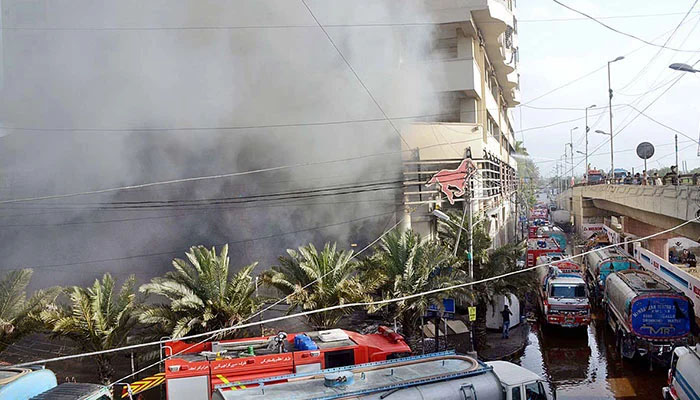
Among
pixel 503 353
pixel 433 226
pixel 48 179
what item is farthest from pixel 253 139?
pixel 503 353

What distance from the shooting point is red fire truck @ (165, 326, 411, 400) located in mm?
7438

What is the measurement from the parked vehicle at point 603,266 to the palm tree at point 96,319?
12.3 metres

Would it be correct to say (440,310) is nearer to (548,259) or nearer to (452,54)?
(548,259)

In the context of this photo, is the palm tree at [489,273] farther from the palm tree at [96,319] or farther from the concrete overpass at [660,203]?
the palm tree at [96,319]

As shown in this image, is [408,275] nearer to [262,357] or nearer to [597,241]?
[262,357]

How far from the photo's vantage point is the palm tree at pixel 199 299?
9.23 m

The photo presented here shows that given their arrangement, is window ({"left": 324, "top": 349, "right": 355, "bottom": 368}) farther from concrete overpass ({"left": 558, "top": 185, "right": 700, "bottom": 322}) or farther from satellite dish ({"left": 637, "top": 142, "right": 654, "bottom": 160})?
satellite dish ({"left": 637, "top": 142, "right": 654, "bottom": 160})

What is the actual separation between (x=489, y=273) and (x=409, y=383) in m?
7.60

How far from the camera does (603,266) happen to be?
56.6 ft

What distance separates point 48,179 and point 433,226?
1058 centimetres

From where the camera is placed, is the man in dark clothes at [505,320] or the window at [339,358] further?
the man in dark clothes at [505,320]

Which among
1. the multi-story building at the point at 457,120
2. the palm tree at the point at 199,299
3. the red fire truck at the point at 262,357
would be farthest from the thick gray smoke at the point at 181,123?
the red fire truck at the point at 262,357

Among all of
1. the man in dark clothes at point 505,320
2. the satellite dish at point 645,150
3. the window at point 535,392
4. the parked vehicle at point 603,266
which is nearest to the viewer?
the window at point 535,392

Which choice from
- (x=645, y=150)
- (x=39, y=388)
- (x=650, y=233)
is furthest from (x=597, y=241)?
(x=39, y=388)
